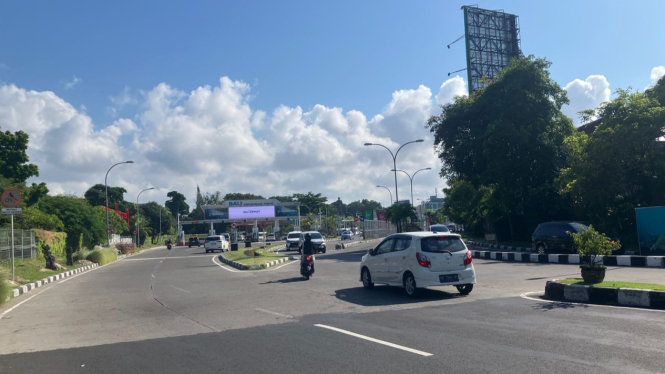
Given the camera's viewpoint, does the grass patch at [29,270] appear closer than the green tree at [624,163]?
Yes

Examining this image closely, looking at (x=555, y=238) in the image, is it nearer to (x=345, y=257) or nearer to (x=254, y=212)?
(x=345, y=257)

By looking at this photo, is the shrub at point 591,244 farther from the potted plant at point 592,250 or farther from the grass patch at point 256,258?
the grass patch at point 256,258

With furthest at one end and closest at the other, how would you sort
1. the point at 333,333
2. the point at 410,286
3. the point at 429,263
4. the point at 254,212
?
the point at 254,212
the point at 410,286
the point at 429,263
the point at 333,333

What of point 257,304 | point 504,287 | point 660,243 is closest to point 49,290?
point 257,304

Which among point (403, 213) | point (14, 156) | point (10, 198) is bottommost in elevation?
point (403, 213)

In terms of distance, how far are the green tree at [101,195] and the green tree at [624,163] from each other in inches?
3561

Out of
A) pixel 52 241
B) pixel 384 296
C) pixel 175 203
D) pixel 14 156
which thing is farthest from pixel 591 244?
pixel 175 203

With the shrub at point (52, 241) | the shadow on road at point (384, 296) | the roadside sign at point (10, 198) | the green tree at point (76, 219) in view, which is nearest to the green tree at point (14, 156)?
the green tree at point (76, 219)

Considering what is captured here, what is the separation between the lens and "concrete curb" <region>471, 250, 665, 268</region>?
18141mm

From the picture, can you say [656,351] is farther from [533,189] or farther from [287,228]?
[287,228]

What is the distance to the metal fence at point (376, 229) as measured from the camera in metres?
71.2

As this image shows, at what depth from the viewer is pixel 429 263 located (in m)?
12.3

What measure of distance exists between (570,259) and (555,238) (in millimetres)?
4118

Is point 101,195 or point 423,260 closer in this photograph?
point 423,260
